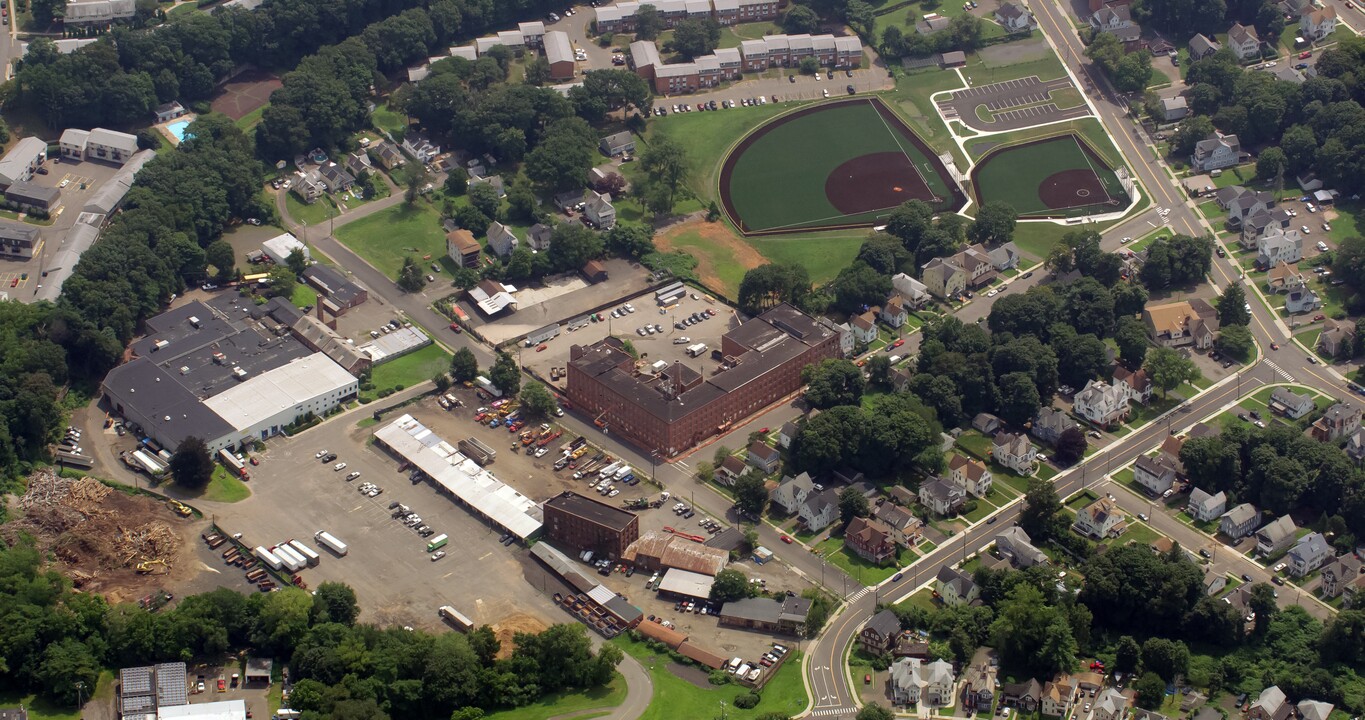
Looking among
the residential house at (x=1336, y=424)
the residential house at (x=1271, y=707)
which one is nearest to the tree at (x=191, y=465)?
the residential house at (x=1271, y=707)

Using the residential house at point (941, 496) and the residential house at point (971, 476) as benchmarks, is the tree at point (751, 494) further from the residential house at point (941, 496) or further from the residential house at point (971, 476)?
the residential house at point (971, 476)

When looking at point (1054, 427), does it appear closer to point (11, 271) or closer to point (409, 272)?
point (409, 272)

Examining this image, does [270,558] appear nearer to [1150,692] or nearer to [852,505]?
[852,505]

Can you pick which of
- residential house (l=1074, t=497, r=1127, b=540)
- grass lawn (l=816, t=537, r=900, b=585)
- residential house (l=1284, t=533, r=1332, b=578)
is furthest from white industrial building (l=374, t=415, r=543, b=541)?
residential house (l=1284, t=533, r=1332, b=578)

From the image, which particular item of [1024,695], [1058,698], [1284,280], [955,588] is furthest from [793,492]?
[1284,280]

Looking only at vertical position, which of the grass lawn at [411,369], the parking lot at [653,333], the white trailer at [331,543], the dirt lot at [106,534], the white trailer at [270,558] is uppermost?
the dirt lot at [106,534]

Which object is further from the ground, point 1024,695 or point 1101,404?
point 1101,404
